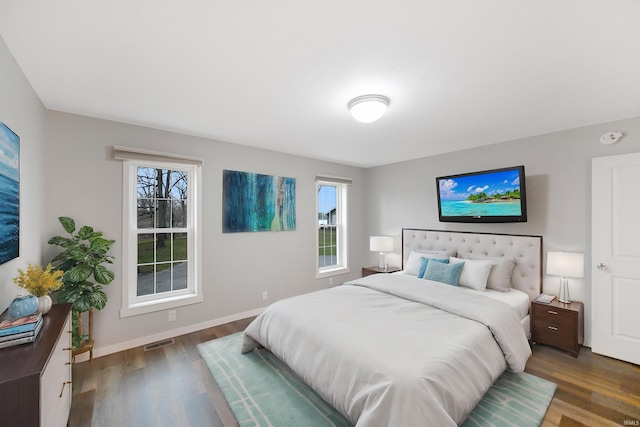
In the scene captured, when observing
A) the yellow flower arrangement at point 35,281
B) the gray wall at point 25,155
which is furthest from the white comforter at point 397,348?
the gray wall at point 25,155

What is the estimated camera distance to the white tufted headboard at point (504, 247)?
3.12m

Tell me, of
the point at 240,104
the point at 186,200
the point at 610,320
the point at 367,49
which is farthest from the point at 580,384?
the point at 186,200

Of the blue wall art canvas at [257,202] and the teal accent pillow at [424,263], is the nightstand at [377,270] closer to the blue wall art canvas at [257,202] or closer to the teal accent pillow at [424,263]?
the teal accent pillow at [424,263]

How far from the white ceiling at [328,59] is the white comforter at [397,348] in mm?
1825

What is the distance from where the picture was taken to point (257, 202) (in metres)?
3.78

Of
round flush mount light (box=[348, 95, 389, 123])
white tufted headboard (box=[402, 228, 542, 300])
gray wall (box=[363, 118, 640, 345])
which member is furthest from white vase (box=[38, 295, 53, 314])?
gray wall (box=[363, 118, 640, 345])

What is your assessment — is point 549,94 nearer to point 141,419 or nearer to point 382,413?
point 382,413

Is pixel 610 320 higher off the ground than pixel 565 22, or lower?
lower

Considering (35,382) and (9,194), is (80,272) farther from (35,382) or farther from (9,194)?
(35,382)

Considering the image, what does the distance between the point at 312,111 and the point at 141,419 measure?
2.74 metres

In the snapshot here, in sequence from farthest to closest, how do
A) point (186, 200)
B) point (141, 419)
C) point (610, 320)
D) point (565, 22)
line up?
point (186, 200) < point (610, 320) < point (141, 419) < point (565, 22)

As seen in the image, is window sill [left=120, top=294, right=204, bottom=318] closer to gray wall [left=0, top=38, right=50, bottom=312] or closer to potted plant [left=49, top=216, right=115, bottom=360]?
potted plant [left=49, top=216, right=115, bottom=360]

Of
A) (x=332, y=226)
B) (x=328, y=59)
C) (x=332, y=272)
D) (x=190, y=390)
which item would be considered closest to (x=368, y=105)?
(x=328, y=59)

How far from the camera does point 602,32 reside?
142cm
